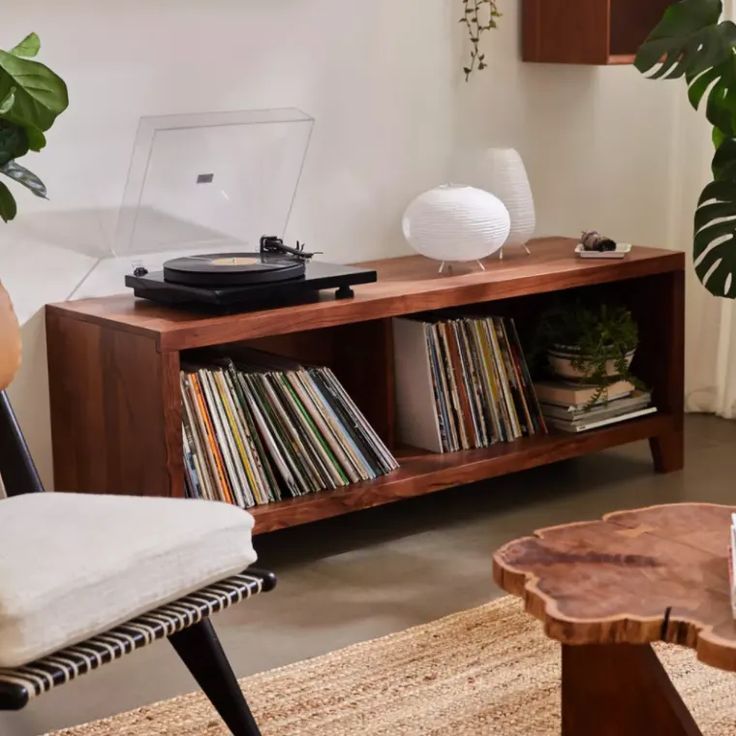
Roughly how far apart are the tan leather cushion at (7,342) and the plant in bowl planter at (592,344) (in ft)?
5.11

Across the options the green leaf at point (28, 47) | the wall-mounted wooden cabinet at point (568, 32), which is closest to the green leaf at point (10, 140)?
the green leaf at point (28, 47)

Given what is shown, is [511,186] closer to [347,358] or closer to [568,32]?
[568,32]

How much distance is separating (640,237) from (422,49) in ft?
3.11

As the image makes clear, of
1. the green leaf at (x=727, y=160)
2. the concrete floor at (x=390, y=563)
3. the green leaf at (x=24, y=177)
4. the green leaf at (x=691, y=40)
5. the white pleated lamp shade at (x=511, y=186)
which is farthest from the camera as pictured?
the white pleated lamp shade at (x=511, y=186)

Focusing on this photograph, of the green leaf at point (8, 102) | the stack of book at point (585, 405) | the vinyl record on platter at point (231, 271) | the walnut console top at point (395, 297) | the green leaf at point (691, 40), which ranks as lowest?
the stack of book at point (585, 405)

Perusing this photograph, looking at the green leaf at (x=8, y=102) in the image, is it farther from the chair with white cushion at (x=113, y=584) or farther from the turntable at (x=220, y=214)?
the chair with white cushion at (x=113, y=584)

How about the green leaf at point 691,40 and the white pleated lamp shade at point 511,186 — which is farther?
the white pleated lamp shade at point 511,186

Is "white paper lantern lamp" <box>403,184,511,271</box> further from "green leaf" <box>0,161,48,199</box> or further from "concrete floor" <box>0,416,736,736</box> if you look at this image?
"green leaf" <box>0,161,48,199</box>

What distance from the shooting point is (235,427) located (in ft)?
9.51

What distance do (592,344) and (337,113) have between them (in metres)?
0.83

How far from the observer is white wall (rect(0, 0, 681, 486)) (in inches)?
117

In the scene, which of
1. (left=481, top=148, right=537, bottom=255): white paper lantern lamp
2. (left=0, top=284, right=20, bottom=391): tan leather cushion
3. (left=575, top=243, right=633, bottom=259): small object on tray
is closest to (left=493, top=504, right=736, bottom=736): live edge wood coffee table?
(left=0, top=284, right=20, bottom=391): tan leather cushion

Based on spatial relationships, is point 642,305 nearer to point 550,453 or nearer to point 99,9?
point 550,453

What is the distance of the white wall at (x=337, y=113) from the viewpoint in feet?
9.78
